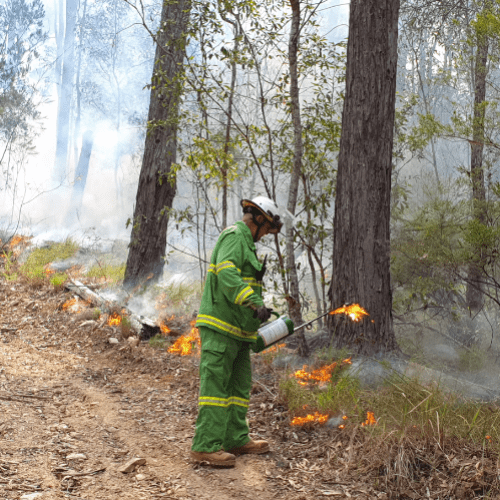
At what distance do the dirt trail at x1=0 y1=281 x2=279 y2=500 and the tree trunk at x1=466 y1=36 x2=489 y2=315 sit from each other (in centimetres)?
377

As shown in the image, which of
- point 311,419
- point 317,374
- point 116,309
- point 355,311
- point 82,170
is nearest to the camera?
point 311,419

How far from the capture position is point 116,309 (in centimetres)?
789

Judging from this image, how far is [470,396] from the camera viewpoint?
4332 millimetres

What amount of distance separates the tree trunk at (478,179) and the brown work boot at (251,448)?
3336 millimetres

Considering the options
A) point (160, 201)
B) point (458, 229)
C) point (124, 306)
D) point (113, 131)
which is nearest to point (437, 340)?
point (458, 229)

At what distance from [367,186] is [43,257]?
852 cm

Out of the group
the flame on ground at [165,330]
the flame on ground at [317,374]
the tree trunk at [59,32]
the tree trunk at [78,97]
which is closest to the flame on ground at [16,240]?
the flame on ground at [165,330]

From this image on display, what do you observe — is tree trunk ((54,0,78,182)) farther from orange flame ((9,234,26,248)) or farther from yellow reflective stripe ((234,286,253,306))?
yellow reflective stripe ((234,286,253,306))

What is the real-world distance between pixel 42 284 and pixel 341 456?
7.73 metres

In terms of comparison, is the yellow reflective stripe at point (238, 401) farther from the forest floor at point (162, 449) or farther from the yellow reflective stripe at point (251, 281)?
the yellow reflective stripe at point (251, 281)

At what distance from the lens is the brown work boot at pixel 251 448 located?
3938mm

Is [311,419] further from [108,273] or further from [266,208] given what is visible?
[108,273]

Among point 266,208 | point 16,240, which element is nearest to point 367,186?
point 266,208

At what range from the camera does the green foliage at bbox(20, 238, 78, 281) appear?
10.1 metres
